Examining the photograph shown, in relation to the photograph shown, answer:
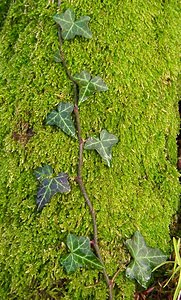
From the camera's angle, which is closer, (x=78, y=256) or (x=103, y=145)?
(x=78, y=256)

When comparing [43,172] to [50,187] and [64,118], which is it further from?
[64,118]

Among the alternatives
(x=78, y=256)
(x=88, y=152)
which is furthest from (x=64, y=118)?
(x=78, y=256)

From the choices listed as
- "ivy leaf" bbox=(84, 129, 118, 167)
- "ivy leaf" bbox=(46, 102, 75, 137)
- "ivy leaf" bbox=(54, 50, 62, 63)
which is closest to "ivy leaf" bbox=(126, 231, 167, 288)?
"ivy leaf" bbox=(84, 129, 118, 167)

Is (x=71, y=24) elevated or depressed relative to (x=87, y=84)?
elevated

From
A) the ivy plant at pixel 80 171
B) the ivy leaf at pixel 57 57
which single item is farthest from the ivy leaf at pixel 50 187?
the ivy leaf at pixel 57 57

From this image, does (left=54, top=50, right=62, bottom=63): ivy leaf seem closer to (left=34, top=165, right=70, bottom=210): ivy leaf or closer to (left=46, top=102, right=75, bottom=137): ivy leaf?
(left=46, top=102, right=75, bottom=137): ivy leaf

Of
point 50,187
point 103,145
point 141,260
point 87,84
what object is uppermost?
point 87,84

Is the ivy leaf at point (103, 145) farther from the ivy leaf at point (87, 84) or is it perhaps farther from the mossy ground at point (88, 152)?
the ivy leaf at point (87, 84)
